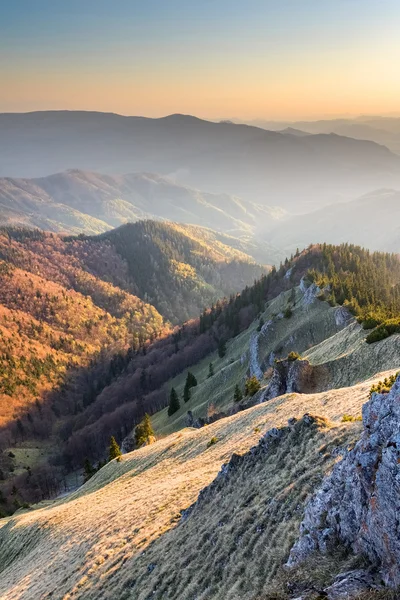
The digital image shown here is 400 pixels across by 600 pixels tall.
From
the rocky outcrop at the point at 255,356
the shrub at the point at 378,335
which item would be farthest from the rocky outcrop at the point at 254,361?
the shrub at the point at 378,335

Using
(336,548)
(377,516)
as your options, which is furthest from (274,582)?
(377,516)

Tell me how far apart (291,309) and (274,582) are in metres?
111

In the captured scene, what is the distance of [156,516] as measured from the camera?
105 ft

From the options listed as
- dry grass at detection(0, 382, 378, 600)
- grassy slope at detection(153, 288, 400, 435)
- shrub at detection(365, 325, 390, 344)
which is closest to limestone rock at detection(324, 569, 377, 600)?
dry grass at detection(0, 382, 378, 600)

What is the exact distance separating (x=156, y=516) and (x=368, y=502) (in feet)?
69.8

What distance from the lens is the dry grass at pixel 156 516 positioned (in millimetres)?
22641

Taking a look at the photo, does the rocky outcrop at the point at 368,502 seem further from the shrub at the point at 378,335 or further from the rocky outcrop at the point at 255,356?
the rocky outcrop at the point at 255,356

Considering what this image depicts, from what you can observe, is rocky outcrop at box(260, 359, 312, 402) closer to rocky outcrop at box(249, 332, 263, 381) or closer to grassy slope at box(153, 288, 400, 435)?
grassy slope at box(153, 288, 400, 435)

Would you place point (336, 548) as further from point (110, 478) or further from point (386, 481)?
point (110, 478)

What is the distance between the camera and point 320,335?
319 feet

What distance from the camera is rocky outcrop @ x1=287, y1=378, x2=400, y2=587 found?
580 inches

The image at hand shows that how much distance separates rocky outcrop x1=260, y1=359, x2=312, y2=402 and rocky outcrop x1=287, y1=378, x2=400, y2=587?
42.8 meters

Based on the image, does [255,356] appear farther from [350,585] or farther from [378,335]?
[350,585]

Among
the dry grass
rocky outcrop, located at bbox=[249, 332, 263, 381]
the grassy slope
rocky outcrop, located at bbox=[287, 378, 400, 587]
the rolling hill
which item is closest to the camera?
rocky outcrop, located at bbox=[287, 378, 400, 587]
